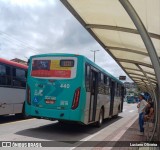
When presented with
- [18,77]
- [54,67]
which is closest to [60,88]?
[54,67]

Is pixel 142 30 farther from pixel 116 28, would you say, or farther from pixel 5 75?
pixel 5 75

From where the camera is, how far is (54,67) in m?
11.7

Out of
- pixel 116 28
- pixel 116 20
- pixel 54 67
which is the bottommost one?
pixel 54 67

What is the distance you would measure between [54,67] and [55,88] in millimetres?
855

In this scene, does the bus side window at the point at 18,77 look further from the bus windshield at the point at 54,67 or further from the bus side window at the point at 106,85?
the bus side window at the point at 106,85

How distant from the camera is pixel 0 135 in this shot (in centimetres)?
1009

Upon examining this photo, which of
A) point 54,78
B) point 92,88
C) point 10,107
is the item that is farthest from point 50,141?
point 10,107

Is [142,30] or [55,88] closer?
[142,30]

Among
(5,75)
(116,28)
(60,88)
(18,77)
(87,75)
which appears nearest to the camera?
(116,28)

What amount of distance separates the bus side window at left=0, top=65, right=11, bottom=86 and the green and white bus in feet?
5.29

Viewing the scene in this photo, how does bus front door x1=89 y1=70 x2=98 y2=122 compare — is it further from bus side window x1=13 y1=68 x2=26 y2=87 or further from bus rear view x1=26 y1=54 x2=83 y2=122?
→ bus side window x1=13 y1=68 x2=26 y2=87

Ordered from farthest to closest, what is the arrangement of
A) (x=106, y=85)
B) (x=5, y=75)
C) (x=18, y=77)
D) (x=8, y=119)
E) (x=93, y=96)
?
(x=106, y=85)
(x=8, y=119)
(x=18, y=77)
(x=5, y=75)
(x=93, y=96)

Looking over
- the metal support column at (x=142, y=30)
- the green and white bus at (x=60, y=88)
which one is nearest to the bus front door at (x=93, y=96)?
the green and white bus at (x=60, y=88)

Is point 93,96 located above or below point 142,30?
below
